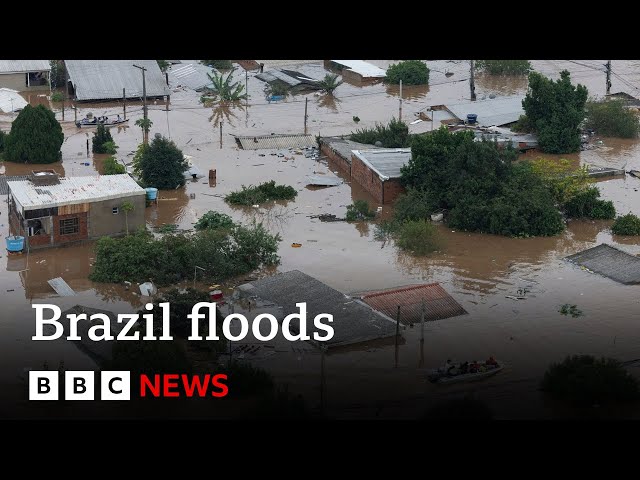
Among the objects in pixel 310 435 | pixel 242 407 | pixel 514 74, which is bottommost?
pixel 242 407

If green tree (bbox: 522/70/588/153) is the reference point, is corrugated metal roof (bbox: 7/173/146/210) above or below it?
below

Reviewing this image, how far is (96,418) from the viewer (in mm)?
10820

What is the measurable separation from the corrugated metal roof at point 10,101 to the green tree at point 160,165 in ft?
22.6

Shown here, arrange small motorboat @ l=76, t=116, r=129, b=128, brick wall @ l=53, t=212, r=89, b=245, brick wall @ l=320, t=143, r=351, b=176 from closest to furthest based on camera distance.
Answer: brick wall @ l=53, t=212, r=89, b=245, brick wall @ l=320, t=143, r=351, b=176, small motorboat @ l=76, t=116, r=129, b=128

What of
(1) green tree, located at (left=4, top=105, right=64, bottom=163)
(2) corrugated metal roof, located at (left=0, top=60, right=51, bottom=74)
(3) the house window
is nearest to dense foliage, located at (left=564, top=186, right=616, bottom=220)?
(3) the house window

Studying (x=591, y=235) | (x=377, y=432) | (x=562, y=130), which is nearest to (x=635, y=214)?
(x=591, y=235)

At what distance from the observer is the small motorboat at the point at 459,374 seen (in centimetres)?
1202

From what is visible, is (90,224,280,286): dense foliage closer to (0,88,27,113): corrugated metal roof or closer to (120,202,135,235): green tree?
(120,202,135,235): green tree

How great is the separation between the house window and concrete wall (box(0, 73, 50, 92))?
11.9 m

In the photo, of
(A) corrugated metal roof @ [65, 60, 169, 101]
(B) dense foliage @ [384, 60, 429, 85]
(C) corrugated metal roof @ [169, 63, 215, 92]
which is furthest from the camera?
(B) dense foliage @ [384, 60, 429, 85]

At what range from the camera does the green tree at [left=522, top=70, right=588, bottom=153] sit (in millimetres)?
22531

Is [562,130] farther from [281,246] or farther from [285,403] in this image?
[285,403]

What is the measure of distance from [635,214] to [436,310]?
6.62 meters

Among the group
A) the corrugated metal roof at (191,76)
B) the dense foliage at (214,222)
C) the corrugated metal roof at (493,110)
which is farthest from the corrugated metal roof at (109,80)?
the dense foliage at (214,222)
